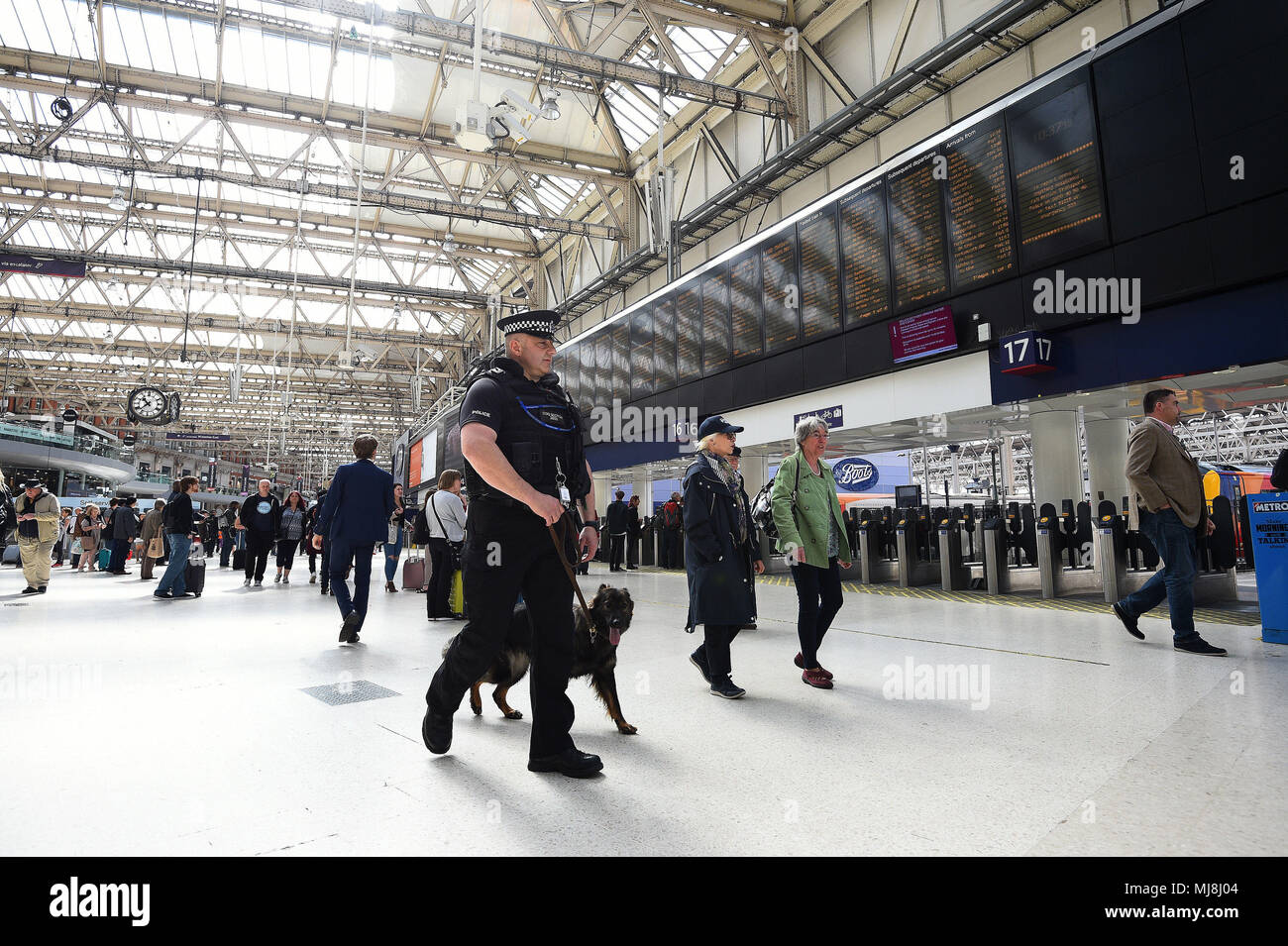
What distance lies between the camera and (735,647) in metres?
4.88

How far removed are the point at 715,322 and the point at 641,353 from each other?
2.54 metres

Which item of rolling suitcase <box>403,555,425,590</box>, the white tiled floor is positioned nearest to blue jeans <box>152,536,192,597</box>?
rolling suitcase <box>403,555,425,590</box>

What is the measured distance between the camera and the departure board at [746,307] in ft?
34.7

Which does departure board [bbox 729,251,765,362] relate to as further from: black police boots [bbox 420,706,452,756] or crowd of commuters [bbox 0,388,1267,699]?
black police boots [bbox 420,706,452,756]

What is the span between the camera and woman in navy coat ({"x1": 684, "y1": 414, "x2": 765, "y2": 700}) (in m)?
3.51

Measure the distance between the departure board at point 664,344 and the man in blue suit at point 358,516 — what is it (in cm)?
785

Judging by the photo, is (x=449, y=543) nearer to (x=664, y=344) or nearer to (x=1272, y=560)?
(x=1272, y=560)

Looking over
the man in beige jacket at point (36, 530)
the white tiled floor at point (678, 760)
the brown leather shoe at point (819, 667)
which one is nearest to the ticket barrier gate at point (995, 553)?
the white tiled floor at point (678, 760)

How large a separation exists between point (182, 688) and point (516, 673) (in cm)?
190

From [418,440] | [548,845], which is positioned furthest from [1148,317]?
[418,440]

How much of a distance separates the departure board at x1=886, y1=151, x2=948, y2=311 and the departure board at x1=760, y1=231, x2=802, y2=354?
5.77ft

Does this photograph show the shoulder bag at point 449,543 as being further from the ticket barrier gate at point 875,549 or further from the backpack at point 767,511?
the ticket barrier gate at point 875,549
